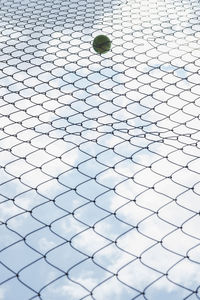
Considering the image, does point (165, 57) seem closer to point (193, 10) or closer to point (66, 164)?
point (193, 10)

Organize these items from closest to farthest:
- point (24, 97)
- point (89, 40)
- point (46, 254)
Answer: point (46, 254)
point (24, 97)
point (89, 40)

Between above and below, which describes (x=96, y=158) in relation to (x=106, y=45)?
below

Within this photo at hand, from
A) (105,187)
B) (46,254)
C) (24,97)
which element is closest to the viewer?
(46,254)

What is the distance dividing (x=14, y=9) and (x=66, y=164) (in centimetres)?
203

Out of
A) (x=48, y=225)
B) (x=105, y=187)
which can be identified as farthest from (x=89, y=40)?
(x=48, y=225)

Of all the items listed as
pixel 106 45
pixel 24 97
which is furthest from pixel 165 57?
pixel 24 97

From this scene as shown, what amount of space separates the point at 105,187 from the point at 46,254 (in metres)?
0.53

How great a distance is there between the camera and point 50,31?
390 centimetres

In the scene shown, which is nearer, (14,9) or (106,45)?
(106,45)

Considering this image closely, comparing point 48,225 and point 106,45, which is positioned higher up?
point 106,45

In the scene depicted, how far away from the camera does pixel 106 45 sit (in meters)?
3.43

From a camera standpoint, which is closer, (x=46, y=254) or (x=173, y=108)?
(x=46, y=254)

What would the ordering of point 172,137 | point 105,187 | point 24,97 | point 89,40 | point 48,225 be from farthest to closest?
point 89,40 → point 24,97 → point 172,137 → point 105,187 → point 48,225

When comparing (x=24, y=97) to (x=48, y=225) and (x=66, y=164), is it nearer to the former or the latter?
(x=66, y=164)
